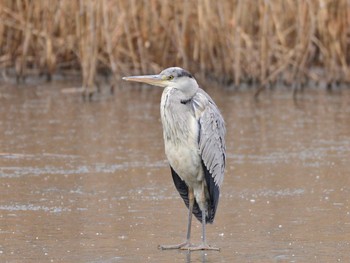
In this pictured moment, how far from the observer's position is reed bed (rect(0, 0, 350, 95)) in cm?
1370

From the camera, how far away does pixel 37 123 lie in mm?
11109

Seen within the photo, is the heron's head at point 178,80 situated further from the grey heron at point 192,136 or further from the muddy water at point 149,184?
the muddy water at point 149,184

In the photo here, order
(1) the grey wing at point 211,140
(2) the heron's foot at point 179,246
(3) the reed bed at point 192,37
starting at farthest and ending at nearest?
(3) the reed bed at point 192,37, (1) the grey wing at point 211,140, (2) the heron's foot at point 179,246

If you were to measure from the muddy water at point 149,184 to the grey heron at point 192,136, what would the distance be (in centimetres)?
31

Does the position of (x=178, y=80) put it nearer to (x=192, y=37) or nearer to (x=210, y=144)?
(x=210, y=144)

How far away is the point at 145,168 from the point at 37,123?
113 inches

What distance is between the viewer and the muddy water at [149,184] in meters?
5.69

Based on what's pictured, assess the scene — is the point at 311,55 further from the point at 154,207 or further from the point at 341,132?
the point at 154,207

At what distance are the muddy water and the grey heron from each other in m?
0.31

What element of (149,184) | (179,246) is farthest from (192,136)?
(149,184)

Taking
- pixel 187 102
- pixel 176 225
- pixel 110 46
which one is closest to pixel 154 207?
pixel 176 225

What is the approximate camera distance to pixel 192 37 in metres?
14.6

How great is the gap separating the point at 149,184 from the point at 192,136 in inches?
74.0

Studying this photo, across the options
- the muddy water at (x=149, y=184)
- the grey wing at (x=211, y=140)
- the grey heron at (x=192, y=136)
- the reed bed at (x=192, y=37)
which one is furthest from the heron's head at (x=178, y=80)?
the reed bed at (x=192, y=37)
